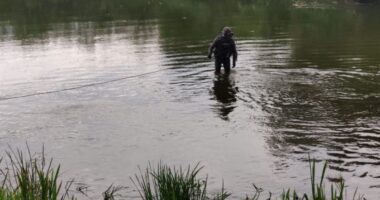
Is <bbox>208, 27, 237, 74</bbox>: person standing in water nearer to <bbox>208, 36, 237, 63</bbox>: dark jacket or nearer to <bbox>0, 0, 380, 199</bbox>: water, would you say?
<bbox>208, 36, 237, 63</bbox>: dark jacket

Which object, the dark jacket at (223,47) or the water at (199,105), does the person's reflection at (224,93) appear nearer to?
the water at (199,105)

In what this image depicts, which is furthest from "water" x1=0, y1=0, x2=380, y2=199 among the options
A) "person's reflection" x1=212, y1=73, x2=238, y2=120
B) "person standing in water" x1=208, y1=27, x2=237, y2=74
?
"person standing in water" x1=208, y1=27, x2=237, y2=74

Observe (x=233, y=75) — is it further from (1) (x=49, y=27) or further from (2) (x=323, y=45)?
(1) (x=49, y=27)

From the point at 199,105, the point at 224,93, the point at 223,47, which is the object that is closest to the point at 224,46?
the point at 223,47

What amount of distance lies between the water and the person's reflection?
0.11 ft

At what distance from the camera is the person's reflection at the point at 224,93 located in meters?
16.0

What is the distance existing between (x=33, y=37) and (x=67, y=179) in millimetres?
24945

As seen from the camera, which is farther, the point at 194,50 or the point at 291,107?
the point at 194,50

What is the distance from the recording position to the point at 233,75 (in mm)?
20953

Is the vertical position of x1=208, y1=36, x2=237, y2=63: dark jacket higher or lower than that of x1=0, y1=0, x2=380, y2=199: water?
higher

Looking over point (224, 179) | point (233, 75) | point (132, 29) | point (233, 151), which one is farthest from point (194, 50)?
point (224, 179)

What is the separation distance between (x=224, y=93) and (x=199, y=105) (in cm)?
176

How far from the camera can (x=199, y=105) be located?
54.6 ft

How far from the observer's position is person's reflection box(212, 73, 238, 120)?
16.0m
